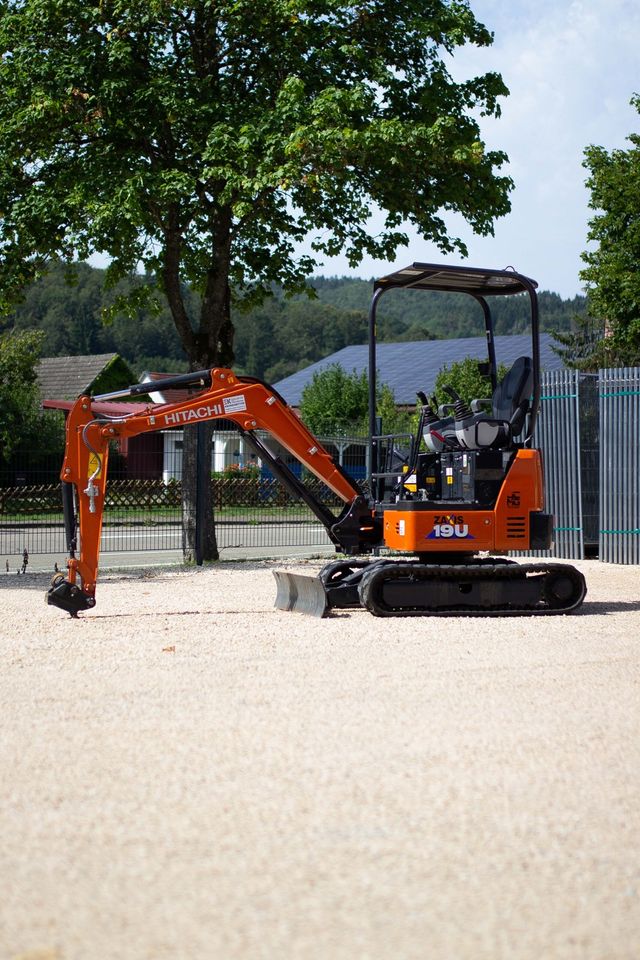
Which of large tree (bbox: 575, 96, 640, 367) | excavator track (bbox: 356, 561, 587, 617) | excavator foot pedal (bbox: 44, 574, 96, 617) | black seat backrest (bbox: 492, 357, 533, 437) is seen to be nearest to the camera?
excavator foot pedal (bbox: 44, 574, 96, 617)

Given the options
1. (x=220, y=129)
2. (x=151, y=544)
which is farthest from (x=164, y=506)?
(x=220, y=129)

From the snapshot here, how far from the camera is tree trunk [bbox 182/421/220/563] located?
1900 centimetres

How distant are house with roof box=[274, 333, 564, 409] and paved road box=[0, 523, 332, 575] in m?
30.7

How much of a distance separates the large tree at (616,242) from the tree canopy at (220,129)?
9.65 m

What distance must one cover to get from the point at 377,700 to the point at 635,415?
12.3m

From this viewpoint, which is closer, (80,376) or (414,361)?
(80,376)

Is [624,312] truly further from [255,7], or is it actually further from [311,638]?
[311,638]

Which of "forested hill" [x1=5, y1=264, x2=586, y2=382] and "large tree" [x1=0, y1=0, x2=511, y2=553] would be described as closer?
"large tree" [x1=0, y1=0, x2=511, y2=553]

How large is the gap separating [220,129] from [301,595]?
7.88 meters

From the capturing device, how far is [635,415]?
18906 millimetres

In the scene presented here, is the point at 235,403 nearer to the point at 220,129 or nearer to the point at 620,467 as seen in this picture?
the point at 220,129

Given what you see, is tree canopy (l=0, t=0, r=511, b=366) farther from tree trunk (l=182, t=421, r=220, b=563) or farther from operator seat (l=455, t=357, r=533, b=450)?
operator seat (l=455, t=357, r=533, b=450)

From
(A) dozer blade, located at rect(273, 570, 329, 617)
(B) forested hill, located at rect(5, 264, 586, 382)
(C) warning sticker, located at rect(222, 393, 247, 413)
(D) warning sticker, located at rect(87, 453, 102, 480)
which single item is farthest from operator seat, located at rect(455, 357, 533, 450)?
(B) forested hill, located at rect(5, 264, 586, 382)

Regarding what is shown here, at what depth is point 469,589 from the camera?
1252cm
